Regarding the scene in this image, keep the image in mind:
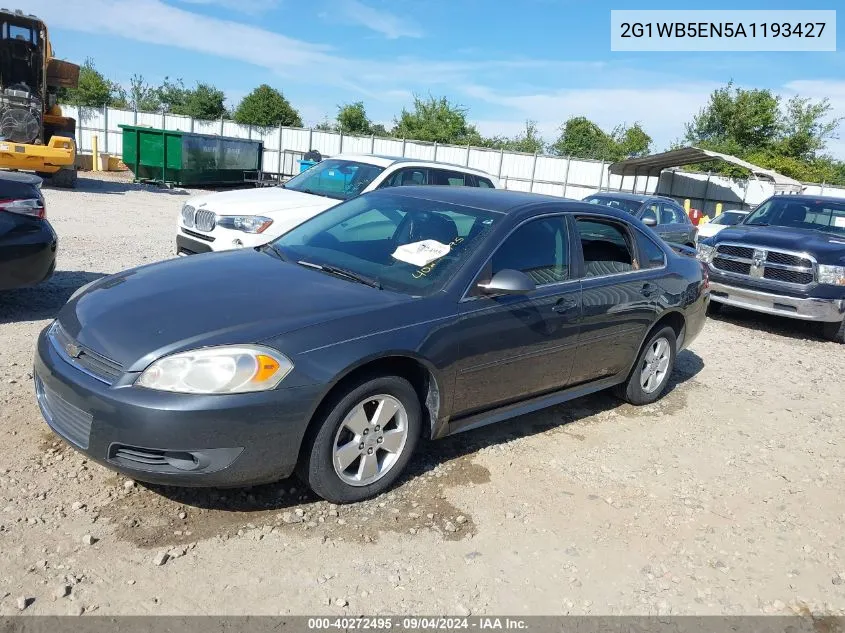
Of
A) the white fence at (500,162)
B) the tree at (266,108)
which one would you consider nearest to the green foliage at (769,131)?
the white fence at (500,162)

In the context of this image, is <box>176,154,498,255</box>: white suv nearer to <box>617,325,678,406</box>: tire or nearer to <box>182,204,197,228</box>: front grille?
<box>182,204,197,228</box>: front grille

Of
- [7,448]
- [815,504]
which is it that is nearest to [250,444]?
[7,448]

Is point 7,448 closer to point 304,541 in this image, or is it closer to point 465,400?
point 304,541

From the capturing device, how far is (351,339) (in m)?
3.32

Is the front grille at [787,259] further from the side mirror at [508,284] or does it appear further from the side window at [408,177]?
the side mirror at [508,284]

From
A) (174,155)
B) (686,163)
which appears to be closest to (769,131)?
(686,163)

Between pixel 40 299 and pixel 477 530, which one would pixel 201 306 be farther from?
pixel 40 299

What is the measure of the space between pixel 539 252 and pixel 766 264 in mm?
5904

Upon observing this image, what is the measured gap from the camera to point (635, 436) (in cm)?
505

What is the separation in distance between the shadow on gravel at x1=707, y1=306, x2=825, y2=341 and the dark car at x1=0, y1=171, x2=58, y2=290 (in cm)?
853

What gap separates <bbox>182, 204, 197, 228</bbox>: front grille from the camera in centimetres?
802

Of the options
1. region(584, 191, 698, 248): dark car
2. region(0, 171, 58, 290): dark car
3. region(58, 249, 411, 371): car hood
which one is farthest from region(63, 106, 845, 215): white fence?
→ region(58, 249, 411, 371): car hood

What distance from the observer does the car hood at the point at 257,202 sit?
780 centimetres

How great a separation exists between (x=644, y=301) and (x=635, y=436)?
3.31 feet
